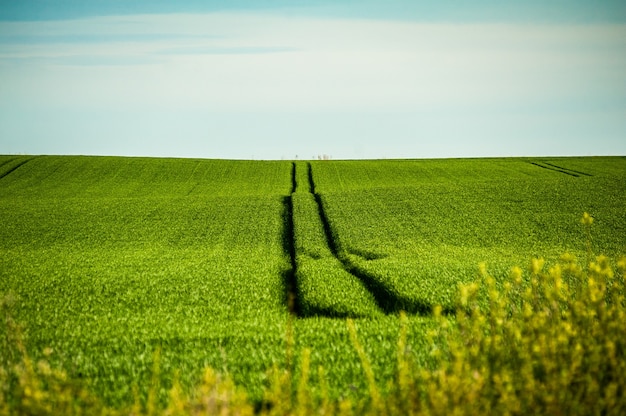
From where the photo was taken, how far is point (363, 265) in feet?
67.3

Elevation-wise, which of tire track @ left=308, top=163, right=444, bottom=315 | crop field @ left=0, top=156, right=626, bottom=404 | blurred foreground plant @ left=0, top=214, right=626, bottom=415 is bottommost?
tire track @ left=308, top=163, right=444, bottom=315

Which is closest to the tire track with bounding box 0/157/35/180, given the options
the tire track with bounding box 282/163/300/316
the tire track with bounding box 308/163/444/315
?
the tire track with bounding box 282/163/300/316

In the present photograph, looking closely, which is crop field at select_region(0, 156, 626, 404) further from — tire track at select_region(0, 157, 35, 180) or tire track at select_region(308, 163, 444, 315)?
tire track at select_region(0, 157, 35, 180)

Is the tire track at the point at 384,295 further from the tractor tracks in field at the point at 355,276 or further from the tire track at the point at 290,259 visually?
the tire track at the point at 290,259

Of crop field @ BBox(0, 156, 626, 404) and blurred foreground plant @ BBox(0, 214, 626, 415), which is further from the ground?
blurred foreground plant @ BBox(0, 214, 626, 415)

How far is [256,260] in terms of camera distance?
22.1 m

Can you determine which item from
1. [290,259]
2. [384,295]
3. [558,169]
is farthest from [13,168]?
[558,169]

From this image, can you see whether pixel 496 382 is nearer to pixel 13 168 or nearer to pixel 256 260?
pixel 256 260

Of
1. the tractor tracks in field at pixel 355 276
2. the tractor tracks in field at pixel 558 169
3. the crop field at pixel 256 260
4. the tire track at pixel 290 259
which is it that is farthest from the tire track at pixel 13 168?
the tractor tracks in field at pixel 558 169

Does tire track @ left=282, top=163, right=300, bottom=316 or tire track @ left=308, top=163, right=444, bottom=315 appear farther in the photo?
tire track @ left=282, top=163, right=300, bottom=316

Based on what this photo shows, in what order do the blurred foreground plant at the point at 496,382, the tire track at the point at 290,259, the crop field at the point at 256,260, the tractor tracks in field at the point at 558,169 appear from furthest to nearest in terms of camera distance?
the tractor tracks in field at the point at 558,169 → the tire track at the point at 290,259 → the crop field at the point at 256,260 → the blurred foreground plant at the point at 496,382

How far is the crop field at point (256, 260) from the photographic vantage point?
10641mm

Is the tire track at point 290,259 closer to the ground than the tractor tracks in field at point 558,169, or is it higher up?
closer to the ground

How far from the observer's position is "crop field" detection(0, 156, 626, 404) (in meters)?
10.6
